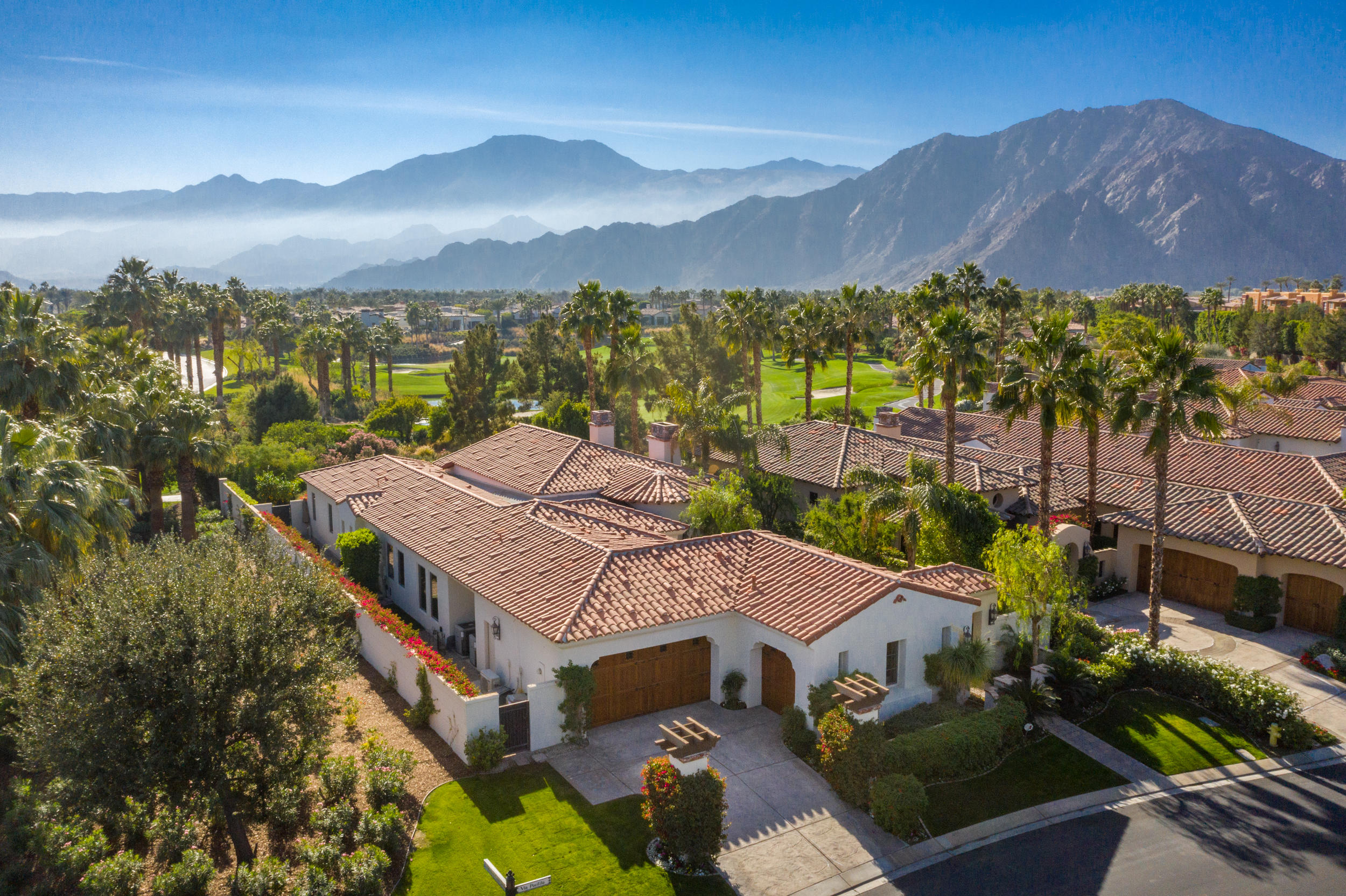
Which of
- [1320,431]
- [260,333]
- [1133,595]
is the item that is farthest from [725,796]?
[260,333]

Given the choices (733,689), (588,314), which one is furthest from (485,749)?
(588,314)

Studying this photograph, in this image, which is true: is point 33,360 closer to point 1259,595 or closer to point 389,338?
point 1259,595

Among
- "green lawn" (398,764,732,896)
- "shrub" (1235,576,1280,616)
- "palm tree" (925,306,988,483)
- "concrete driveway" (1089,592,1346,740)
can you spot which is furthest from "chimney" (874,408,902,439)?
"green lawn" (398,764,732,896)

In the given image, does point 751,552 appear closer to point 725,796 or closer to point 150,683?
point 725,796

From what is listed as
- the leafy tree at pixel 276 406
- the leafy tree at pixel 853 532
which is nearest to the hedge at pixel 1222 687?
the leafy tree at pixel 853 532

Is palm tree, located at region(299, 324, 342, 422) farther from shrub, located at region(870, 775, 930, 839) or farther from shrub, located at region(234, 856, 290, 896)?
shrub, located at region(870, 775, 930, 839)

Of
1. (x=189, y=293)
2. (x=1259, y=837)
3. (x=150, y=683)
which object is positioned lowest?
(x=1259, y=837)

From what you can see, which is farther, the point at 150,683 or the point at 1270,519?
the point at 1270,519
